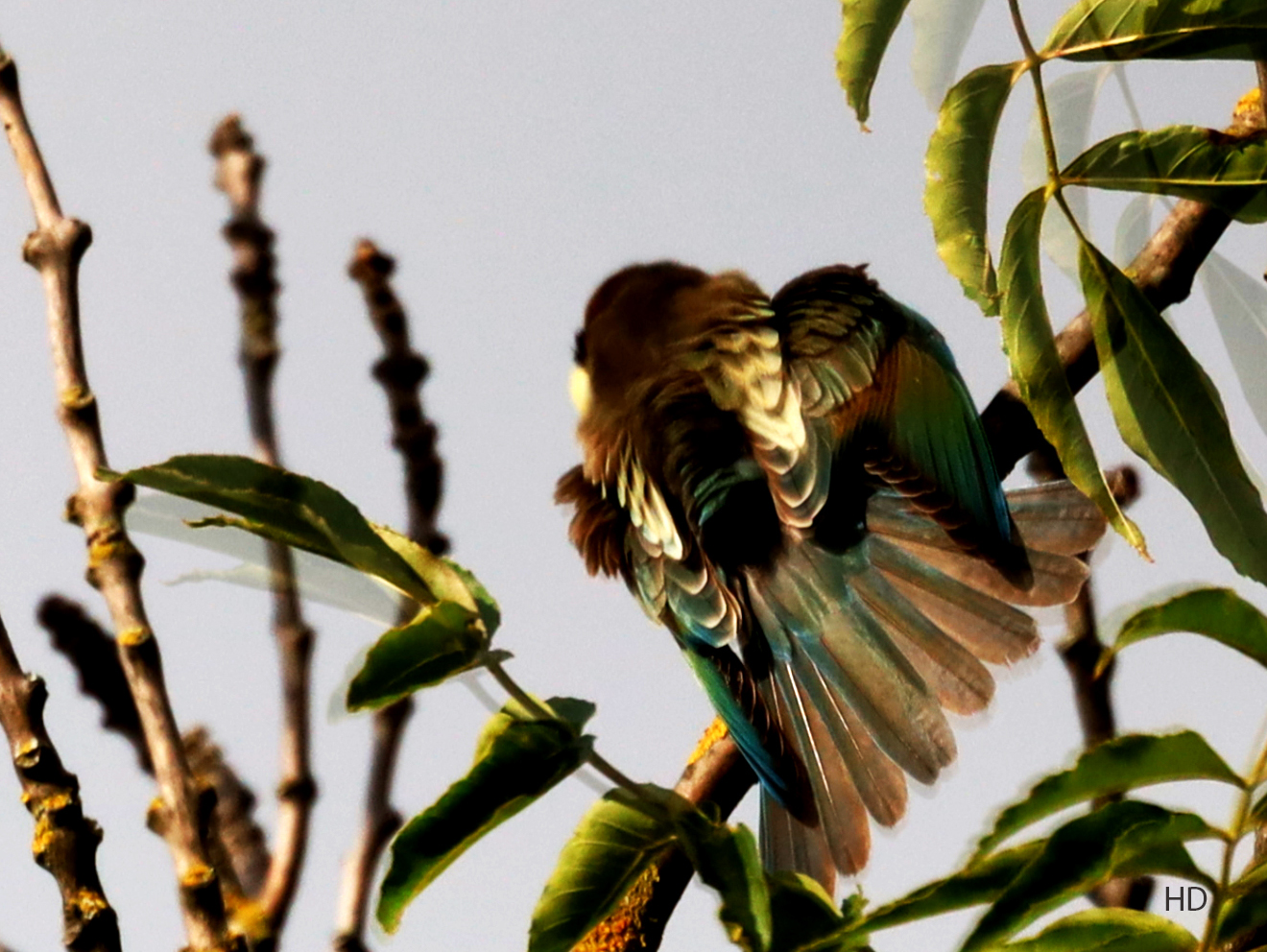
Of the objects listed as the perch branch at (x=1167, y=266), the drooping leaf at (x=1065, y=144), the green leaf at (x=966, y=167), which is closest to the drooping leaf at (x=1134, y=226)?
the perch branch at (x=1167, y=266)

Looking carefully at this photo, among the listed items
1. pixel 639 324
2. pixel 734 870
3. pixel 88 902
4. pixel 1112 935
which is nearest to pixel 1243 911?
pixel 1112 935

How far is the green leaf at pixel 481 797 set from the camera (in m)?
0.96

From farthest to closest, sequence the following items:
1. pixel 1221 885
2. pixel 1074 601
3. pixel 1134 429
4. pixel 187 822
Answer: pixel 1074 601, pixel 1134 429, pixel 1221 885, pixel 187 822

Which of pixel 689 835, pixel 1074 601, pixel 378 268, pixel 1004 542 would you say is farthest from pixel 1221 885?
pixel 1004 542

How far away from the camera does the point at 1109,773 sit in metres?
0.94

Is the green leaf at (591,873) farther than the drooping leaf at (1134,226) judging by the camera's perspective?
No

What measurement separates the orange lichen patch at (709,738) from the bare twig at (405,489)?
0.97 m

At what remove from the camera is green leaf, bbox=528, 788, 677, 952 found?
1051 millimetres

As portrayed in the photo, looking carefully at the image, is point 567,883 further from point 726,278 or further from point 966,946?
point 726,278

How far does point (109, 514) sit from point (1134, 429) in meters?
0.72

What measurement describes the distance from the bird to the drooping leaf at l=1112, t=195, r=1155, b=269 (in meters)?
0.36

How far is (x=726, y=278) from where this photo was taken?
8.43ft

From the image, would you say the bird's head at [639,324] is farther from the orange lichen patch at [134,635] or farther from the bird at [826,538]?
the orange lichen patch at [134,635]

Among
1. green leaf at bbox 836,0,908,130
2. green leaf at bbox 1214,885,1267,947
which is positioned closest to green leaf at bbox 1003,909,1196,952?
green leaf at bbox 1214,885,1267,947
